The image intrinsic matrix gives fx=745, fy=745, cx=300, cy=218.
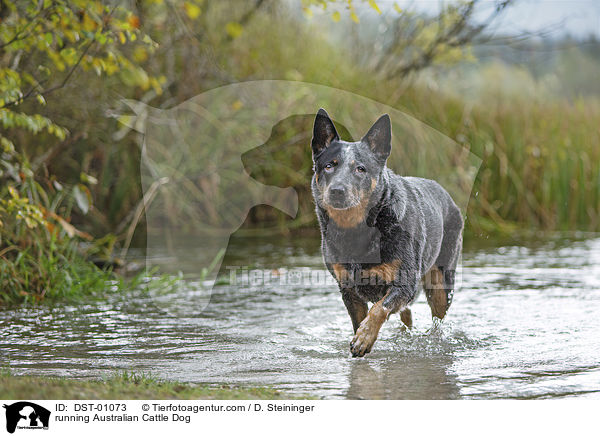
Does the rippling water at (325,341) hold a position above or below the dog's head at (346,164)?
below

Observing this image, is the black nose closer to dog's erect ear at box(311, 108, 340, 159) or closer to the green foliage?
dog's erect ear at box(311, 108, 340, 159)

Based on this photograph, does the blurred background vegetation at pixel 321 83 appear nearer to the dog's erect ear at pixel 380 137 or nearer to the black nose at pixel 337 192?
the dog's erect ear at pixel 380 137

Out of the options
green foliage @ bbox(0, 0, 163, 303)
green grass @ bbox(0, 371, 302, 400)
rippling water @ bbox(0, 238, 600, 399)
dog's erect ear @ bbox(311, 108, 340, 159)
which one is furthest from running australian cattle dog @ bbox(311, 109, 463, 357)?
green foliage @ bbox(0, 0, 163, 303)

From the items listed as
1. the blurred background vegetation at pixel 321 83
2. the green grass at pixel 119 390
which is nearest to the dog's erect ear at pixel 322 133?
the green grass at pixel 119 390

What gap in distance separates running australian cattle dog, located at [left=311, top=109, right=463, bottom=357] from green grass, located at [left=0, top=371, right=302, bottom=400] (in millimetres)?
782

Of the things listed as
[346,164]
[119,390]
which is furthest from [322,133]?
[119,390]

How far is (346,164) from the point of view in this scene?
4.11 m

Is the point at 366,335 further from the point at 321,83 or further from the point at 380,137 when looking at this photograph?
the point at 321,83

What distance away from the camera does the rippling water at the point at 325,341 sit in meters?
3.74

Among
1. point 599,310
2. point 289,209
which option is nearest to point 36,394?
point 599,310

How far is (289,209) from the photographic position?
9.16 m
